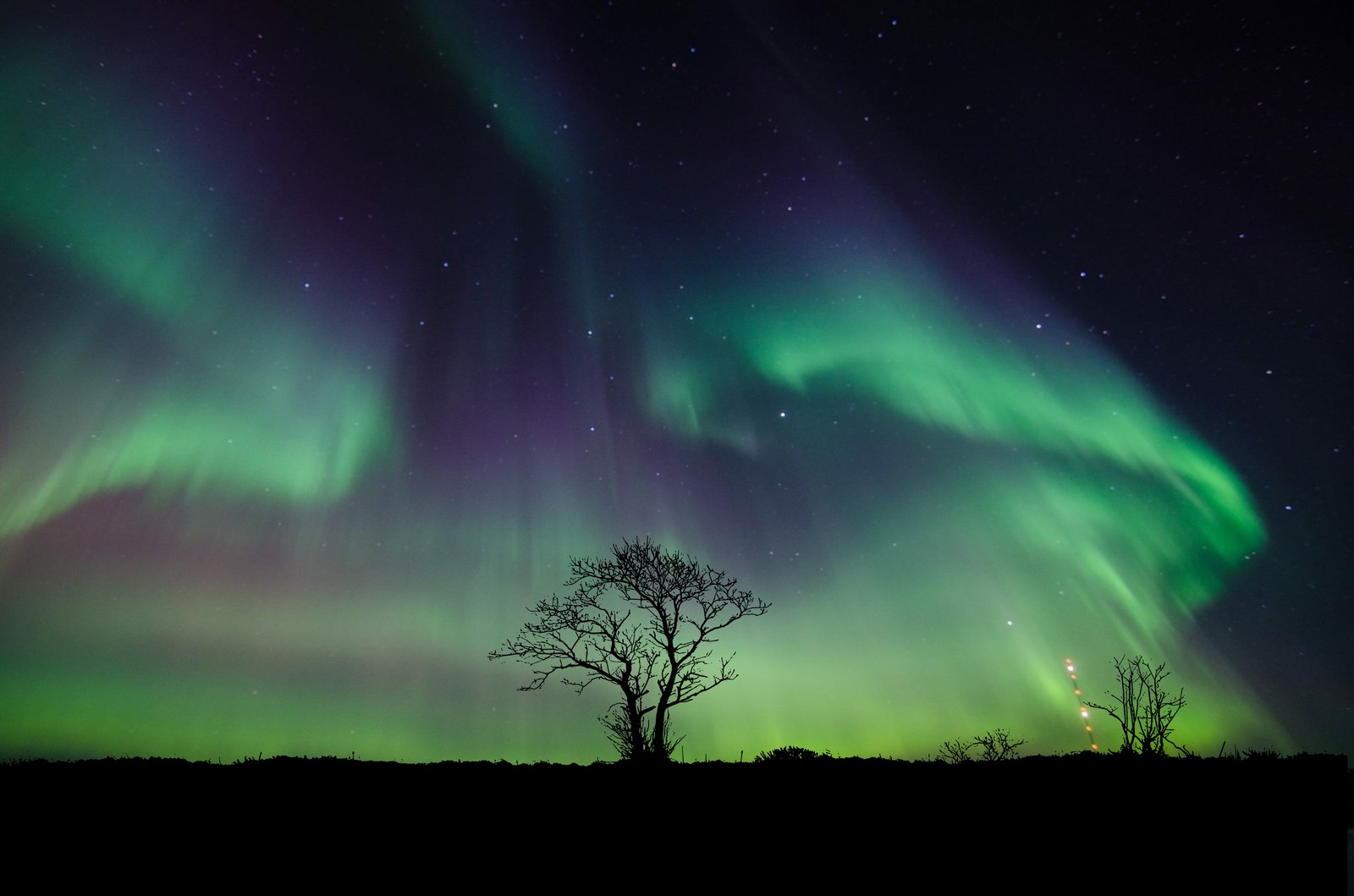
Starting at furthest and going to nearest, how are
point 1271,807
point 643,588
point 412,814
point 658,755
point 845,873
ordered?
point 643,588, point 658,755, point 1271,807, point 412,814, point 845,873

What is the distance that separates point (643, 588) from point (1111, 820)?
1800cm

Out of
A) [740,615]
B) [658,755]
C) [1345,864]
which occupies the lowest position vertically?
[658,755]

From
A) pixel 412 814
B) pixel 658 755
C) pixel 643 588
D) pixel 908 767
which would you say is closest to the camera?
pixel 412 814

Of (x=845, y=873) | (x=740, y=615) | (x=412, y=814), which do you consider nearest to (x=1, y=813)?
(x=412, y=814)

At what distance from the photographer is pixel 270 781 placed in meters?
7.70

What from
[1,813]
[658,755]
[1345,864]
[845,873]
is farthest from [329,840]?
[658,755]

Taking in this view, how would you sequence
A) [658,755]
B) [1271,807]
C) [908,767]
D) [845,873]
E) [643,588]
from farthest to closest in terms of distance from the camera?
[643,588], [658,755], [908,767], [1271,807], [845,873]

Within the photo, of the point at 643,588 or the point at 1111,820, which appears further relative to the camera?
the point at 643,588

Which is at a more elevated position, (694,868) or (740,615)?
(740,615)

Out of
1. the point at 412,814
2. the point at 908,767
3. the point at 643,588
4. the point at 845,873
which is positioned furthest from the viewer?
the point at 643,588

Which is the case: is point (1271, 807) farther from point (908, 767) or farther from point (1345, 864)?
point (908, 767)

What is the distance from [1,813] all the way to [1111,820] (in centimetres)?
1171

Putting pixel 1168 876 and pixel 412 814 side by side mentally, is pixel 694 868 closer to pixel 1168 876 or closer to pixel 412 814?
pixel 412 814

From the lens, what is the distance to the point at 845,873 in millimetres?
5730
